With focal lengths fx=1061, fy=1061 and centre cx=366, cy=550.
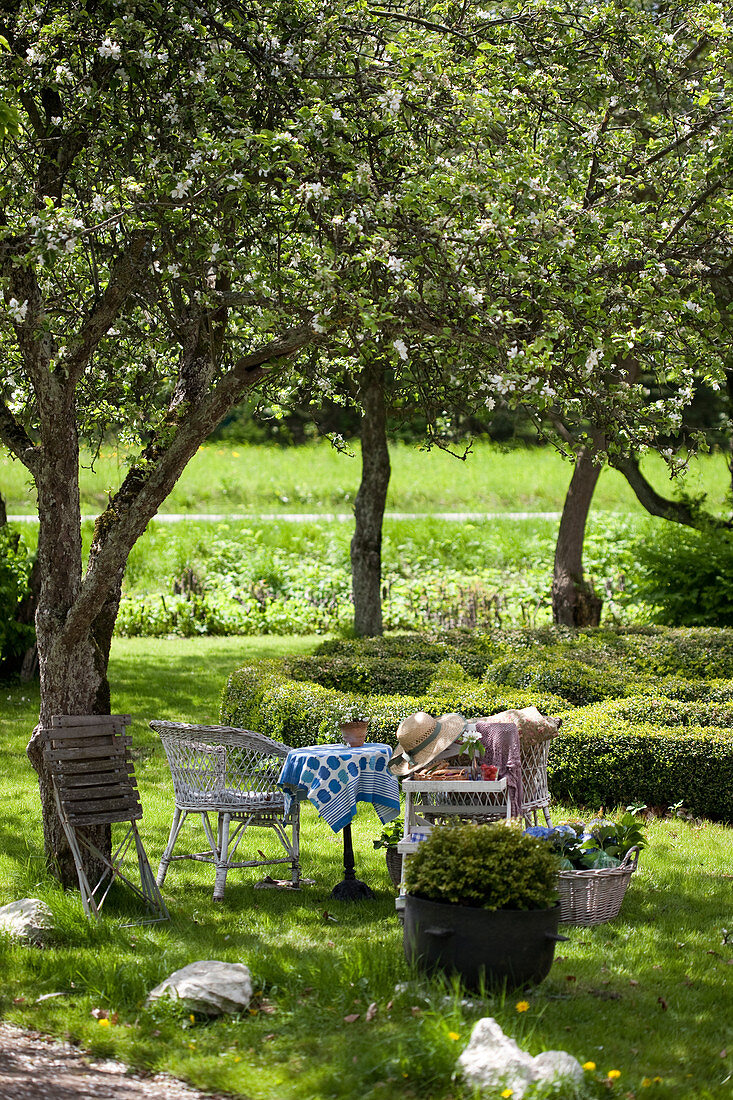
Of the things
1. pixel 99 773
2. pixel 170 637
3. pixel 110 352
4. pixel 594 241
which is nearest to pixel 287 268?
pixel 594 241

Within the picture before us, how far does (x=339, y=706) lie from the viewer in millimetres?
8305

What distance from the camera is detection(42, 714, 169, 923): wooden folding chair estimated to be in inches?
213

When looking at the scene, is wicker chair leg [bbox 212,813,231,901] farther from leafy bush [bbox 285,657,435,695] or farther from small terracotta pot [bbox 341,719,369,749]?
leafy bush [bbox 285,657,435,695]

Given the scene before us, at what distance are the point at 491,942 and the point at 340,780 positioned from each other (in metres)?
1.83

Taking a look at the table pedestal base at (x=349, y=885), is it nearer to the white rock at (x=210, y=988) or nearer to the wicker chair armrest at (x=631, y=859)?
the wicker chair armrest at (x=631, y=859)

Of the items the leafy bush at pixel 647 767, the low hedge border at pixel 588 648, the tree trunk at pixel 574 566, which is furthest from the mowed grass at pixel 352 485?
the leafy bush at pixel 647 767

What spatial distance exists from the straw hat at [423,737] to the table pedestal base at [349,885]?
0.55m

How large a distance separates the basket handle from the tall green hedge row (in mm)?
2096

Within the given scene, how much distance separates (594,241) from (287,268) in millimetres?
1603

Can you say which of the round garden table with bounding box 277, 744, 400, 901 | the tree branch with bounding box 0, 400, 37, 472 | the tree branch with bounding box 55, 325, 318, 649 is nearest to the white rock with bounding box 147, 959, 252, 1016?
the round garden table with bounding box 277, 744, 400, 901

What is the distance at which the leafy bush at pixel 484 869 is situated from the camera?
427 cm

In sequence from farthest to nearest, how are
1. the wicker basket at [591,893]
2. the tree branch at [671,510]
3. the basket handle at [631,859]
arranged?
the tree branch at [671,510] < the basket handle at [631,859] < the wicker basket at [591,893]

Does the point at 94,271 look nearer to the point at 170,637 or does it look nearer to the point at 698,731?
the point at 698,731

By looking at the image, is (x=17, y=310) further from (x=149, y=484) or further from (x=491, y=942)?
(x=491, y=942)
